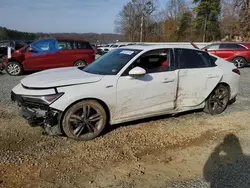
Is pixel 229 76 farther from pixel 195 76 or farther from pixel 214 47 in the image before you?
pixel 214 47

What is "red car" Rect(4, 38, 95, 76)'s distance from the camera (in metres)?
11.2


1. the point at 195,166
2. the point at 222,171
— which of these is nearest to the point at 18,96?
the point at 195,166

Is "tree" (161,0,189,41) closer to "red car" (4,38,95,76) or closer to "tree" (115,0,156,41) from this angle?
"tree" (115,0,156,41)

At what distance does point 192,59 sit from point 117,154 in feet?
8.57

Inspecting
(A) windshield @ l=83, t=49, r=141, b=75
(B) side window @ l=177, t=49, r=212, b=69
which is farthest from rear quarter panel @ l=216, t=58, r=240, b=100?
(A) windshield @ l=83, t=49, r=141, b=75

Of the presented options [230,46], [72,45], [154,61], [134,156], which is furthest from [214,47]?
[134,156]

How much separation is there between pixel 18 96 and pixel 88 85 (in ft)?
3.76

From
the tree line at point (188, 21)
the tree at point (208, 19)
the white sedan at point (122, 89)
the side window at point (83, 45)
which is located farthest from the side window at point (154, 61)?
the tree at point (208, 19)

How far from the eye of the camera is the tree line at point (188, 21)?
36.0 meters

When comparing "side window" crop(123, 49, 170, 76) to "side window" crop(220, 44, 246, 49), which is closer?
"side window" crop(123, 49, 170, 76)

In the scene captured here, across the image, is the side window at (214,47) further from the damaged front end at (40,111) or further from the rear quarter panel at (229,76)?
the damaged front end at (40,111)

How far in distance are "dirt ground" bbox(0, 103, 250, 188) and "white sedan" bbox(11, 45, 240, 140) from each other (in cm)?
29

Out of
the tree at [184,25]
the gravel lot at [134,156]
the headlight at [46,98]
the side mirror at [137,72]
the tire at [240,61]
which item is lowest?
the gravel lot at [134,156]

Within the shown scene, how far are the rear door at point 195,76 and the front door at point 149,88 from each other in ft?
0.76
